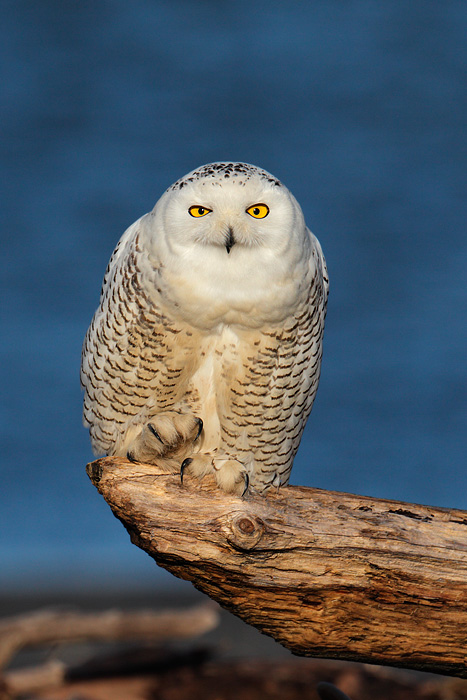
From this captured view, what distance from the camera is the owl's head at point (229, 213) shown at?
3062mm

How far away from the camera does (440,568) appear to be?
2.84 meters

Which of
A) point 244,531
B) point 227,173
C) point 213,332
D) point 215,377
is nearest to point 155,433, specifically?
point 215,377

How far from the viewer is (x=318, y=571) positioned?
2791 mm

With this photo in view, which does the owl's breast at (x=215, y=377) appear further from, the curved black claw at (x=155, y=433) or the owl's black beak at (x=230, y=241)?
the owl's black beak at (x=230, y=241)

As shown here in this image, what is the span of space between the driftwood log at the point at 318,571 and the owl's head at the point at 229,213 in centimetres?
101

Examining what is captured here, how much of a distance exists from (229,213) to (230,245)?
5.1 inches

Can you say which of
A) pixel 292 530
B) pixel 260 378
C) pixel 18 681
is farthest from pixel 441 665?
pixel 18 681

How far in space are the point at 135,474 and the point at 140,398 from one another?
0.56 m

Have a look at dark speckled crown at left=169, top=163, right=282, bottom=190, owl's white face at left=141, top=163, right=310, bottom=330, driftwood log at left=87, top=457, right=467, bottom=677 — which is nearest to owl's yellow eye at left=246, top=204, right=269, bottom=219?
owl's white face at left=141, top=163, right=310, bottom=330

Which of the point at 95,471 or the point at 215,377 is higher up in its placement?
the point at 215,377

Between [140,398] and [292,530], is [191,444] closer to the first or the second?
[140,398]

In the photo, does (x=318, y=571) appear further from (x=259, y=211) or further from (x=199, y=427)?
(x=259, y=211)

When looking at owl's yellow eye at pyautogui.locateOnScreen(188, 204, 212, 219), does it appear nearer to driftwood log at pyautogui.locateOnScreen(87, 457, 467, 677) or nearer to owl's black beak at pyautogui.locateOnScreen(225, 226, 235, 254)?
owl's black beak at pyautogui.locateOnScreen(225, 226, 235, 254)

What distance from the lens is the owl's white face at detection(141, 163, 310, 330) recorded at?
309cm
